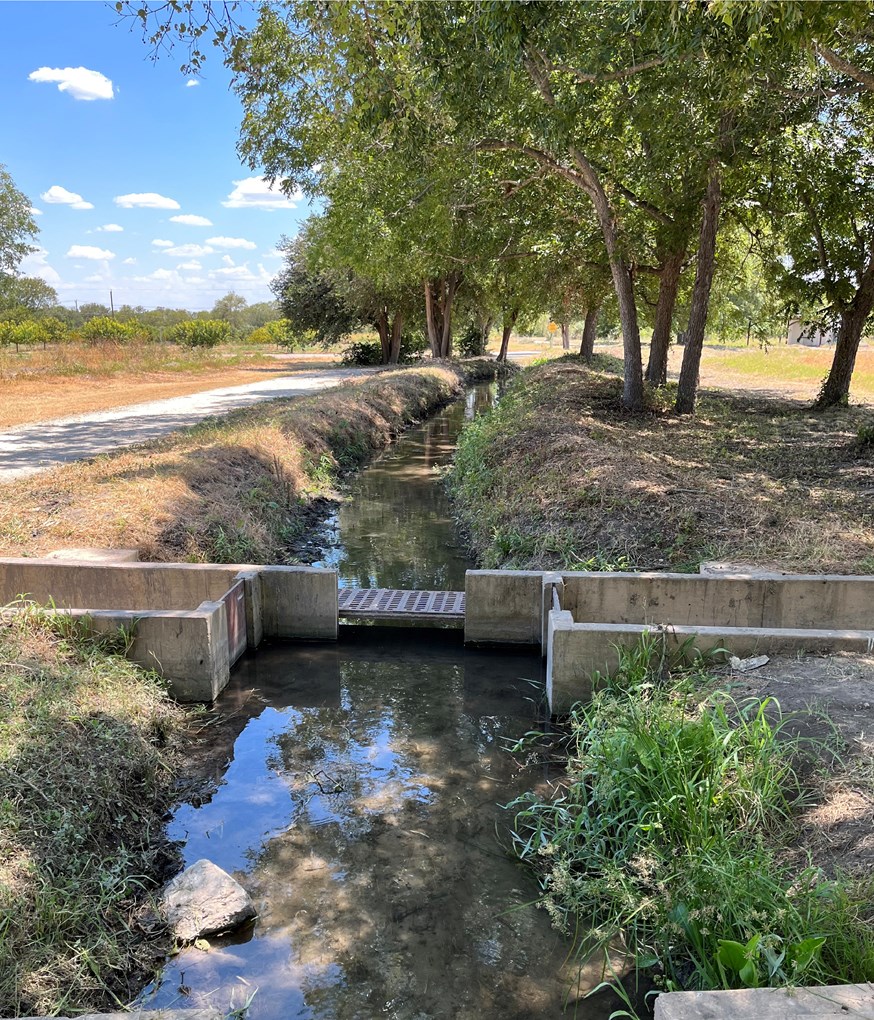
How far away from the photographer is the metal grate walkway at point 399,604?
7855 millimetres

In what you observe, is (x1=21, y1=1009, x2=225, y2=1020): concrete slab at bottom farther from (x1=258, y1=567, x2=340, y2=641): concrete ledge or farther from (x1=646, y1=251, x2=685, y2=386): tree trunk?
(x1=646, y1=251, x2=685, y2=386): tree trunk

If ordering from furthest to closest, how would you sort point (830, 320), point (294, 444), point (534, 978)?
point (830, 320), point (294, 444), point (534, 978)

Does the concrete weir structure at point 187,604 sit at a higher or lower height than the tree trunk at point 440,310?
lower

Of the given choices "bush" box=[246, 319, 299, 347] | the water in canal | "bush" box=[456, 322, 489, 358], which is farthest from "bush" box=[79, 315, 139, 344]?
the water in canal

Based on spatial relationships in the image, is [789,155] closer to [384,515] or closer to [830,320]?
[830,320]

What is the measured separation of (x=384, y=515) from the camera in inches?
512

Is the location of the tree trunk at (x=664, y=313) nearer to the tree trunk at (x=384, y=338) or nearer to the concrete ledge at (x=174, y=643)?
the concrete ledge at (x=174, y=643)

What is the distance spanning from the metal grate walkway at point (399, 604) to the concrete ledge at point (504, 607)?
34 centimetres

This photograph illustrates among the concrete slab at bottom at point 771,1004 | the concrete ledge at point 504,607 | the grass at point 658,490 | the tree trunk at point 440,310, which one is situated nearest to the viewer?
the concrete slab at bottom at point 771,1004

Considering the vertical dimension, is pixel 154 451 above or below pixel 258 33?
below

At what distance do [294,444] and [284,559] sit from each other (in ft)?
14.9

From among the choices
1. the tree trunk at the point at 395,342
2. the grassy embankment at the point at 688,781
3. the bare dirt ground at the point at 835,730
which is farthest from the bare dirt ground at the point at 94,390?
the bare dirt ground at the point at 835,730

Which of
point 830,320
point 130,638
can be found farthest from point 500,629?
point 830,320

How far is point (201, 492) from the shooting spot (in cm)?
981
